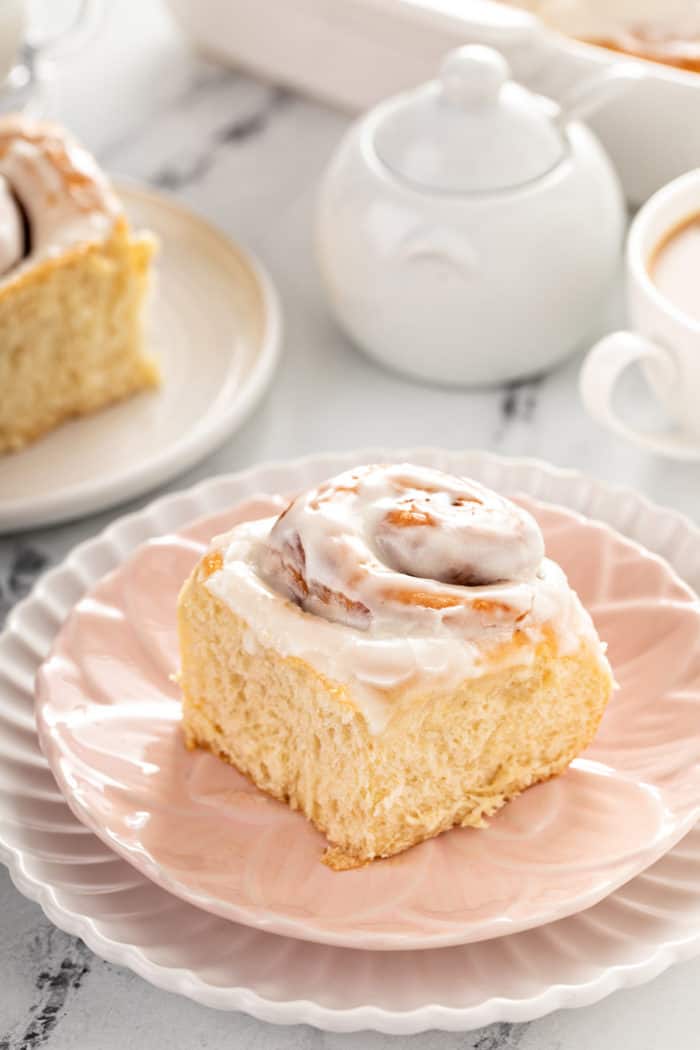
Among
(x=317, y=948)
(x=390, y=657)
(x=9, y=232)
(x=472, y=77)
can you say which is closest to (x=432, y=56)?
(x=472, y=77)

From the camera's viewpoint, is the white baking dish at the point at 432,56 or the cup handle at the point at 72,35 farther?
the cup handle at the point at 72,35

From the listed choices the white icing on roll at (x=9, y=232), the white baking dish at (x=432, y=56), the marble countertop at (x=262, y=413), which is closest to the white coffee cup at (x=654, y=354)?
the marble countertop at (x=262, y=413)

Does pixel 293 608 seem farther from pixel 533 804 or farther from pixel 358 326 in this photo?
pixel 358 326

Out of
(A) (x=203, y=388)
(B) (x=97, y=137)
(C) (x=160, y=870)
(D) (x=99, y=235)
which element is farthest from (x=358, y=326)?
(C) (x=160, y=870)

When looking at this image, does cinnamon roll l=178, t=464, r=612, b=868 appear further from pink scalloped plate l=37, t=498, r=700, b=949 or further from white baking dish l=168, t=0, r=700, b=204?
white baking dish l=168, t=0, r=700, b=204

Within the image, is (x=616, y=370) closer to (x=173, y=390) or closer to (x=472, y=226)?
(x=472, y=226)

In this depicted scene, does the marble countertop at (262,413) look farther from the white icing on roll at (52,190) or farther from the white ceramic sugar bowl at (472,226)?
the white icing on roll at (52,190)

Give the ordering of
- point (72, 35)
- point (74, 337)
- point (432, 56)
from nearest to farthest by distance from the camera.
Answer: point (74, 337) < point (432, 56) < point (72, 35)

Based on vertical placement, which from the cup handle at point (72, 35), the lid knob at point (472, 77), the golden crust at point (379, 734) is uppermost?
the lid knob at point (472, 77)
